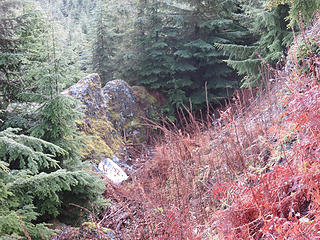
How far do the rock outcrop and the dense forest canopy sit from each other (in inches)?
29.2

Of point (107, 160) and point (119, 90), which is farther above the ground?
point (119, 90)

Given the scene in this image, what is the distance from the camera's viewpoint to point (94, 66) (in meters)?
11.7

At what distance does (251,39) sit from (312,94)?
896cm

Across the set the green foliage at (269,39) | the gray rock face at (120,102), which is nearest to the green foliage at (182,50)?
the gray rock face at (120,102)

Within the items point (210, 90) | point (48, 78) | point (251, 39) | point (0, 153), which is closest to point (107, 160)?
point (48, 78)

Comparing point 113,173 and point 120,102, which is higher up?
point 120,102

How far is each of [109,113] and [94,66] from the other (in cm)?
492

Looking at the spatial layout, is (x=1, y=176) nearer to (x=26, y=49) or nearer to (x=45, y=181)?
(x=45, y=181)

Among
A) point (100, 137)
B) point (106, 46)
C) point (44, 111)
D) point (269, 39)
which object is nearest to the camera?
point (44, 111)

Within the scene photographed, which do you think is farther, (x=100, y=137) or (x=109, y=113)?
(x=109, y=113)

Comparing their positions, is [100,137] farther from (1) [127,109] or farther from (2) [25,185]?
(2) [25,185]

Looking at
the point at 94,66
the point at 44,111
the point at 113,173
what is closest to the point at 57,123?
the point at 44,111

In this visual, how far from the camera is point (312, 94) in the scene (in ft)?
7.93

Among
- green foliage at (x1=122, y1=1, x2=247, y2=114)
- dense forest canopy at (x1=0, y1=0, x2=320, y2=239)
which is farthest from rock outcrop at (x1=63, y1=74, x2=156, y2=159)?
green foliage at (x1=122, y1=1, x2=247, y2=114)
